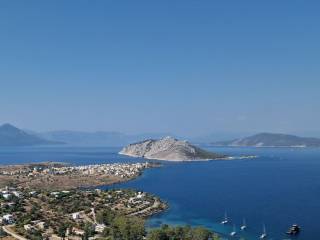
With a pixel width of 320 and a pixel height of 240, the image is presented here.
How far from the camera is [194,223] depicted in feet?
223

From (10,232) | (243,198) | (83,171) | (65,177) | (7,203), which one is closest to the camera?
(10,232)

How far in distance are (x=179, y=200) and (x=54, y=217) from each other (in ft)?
98.0

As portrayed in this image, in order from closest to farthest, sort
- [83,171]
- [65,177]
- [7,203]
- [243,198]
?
[7,203] < [243,198] < [65,177] < [83,171]

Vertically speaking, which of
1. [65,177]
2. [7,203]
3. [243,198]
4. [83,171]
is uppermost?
[83,171]

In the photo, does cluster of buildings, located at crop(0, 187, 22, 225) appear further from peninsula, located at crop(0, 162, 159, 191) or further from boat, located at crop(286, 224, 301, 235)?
boat, located at crop(286, 224, 301, 235)

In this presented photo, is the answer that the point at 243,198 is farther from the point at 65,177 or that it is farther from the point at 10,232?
the point at 65,177

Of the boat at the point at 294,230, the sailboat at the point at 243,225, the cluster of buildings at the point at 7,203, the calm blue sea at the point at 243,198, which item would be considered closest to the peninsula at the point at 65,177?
the calm blue sea at the point at 243,198

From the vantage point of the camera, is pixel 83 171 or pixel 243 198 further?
pixel 83 171

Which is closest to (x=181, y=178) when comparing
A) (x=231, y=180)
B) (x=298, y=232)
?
(x=231, y=180)

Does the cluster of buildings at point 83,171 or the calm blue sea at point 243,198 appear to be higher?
the cluster of buildings at point 83,171

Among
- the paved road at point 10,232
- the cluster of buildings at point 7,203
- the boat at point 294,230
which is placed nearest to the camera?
the paved road at point 10,232

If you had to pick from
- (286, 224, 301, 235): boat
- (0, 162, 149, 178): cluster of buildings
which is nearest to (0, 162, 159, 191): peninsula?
(0, 162, 149, 178): cluster of buildings

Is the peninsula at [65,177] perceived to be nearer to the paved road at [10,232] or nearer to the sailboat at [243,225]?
the paved road at [10,232]

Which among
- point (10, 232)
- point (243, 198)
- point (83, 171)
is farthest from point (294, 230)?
point (83, 171)
